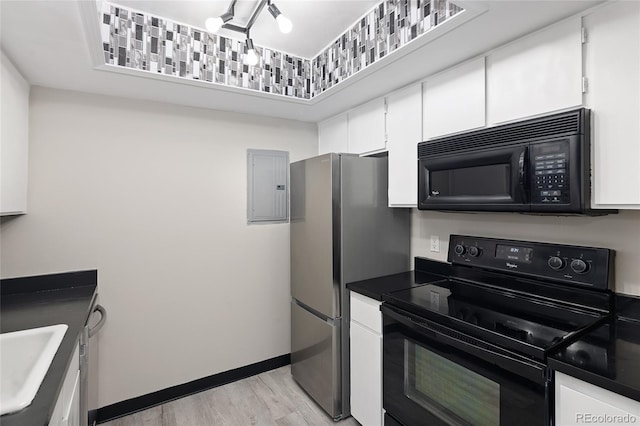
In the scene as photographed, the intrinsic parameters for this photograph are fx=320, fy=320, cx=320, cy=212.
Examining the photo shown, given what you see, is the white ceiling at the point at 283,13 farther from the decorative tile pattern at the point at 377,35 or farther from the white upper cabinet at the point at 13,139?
the white upper cabinet at the point at 13,139

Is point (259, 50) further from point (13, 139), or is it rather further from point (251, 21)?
point (13, 139)

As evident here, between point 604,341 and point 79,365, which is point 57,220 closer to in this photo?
point 79,365

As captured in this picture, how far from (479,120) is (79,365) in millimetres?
2312

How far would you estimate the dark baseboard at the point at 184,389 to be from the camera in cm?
221

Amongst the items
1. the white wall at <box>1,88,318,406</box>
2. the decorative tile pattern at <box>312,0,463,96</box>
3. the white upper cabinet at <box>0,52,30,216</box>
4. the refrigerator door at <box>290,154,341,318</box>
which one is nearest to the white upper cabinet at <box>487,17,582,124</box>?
the decorative tile pattern at <box>312,0,463,96</box>

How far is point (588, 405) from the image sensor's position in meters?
0.99

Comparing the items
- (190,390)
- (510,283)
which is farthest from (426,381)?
(190,390)

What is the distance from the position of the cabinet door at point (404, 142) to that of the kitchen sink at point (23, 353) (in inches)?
74.1

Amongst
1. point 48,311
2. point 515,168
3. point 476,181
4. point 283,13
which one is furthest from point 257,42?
point 48,311

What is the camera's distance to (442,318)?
146 cm

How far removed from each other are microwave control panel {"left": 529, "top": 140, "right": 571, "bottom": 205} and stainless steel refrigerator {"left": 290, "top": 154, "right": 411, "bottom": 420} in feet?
3.29

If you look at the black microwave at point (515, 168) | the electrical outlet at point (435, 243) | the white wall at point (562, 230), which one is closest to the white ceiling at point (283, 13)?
the black microwave at point (515, 168)

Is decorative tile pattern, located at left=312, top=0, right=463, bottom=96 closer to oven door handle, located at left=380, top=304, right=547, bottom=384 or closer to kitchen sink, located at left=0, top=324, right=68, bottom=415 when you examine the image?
oven door handle, located at left=380, top=304, right=547, bottom=384

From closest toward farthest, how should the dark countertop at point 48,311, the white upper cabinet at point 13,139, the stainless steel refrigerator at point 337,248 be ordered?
the dark countertop at point 48,311, the white upper cabinet at point 13,139, the stainless steel refrigerator at point 337,248
